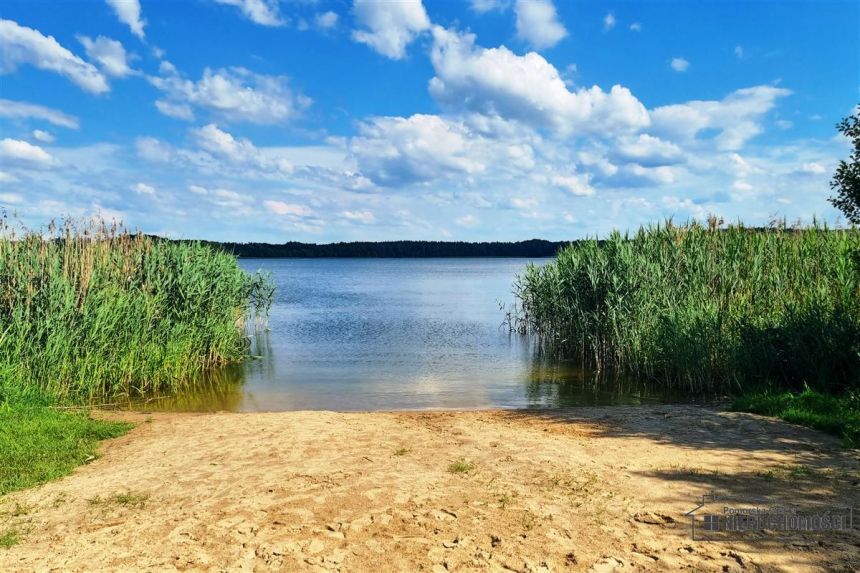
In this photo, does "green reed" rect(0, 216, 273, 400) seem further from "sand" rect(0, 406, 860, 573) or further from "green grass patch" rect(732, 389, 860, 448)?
"green grass patch" rect(732, 389, 860, 448)

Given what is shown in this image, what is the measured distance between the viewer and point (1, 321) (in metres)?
13.3

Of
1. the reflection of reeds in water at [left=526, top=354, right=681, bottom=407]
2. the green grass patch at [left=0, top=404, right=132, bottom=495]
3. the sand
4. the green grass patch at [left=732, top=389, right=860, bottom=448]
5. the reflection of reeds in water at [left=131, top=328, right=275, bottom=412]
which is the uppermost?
the green grass patch at [left=732, top=389, right=860, bottom=448]

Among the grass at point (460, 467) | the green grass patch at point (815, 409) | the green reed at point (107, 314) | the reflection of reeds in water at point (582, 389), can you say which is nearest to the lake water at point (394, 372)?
the reflection of reeds in water at point (582, 389)

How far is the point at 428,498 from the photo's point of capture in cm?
674

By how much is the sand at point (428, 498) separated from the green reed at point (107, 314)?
175 inches

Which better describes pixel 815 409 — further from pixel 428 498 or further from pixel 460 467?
pixel 428 498

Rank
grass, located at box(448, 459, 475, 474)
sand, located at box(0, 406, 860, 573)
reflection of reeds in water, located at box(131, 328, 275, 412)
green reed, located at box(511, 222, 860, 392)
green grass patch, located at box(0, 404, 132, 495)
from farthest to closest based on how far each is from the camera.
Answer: reflection of reeds in water, located at box(131, 328, 275, 412), green reed, located at box(511, 222, 860, 392), green grass patch, located at box(0, 404, 132, 495), grass, located at box(448, 459, 475, 474), sand, located at box(0, 406, 860, 573)

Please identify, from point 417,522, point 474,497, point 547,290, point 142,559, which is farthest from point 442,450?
point 547,290

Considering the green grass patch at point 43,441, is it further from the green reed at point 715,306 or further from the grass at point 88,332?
the green reed at point 715,306

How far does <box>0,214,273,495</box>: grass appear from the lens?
9797 mm

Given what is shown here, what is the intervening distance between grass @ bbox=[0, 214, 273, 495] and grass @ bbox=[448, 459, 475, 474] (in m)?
5.25

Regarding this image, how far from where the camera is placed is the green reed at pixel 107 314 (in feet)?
43.4

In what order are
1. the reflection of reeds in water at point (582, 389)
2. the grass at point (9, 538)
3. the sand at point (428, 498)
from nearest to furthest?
the sand at point (428, 498)
the grass at point (9, 538)
the reflection of reeds in water at point (582, 389)

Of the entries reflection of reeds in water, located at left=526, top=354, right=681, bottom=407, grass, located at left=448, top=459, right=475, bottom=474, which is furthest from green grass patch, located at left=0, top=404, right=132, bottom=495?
reflection of reeds in water, located at left=526, top=354, right=681, bottom=407
